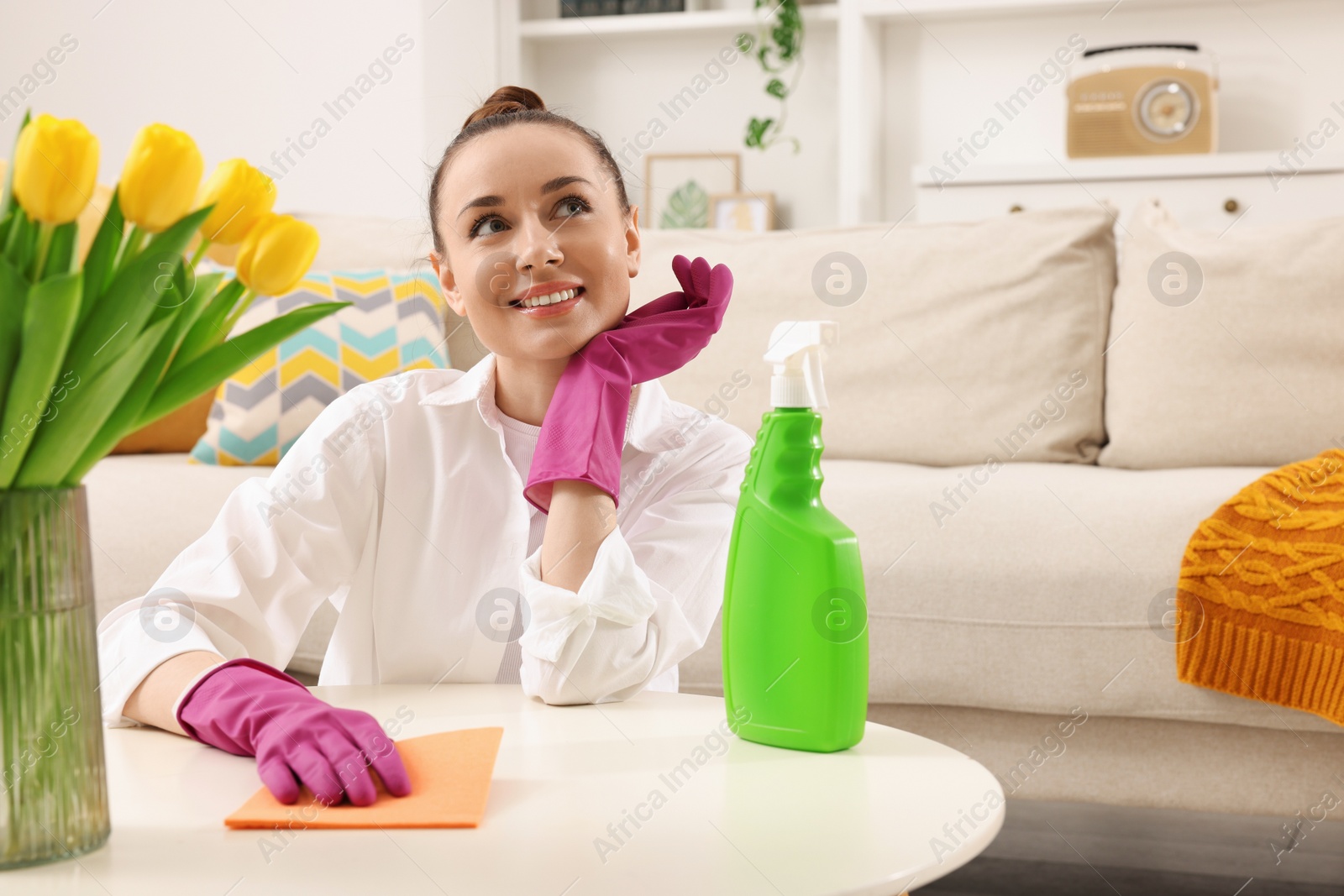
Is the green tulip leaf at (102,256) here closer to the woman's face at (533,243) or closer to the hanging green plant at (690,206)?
the woman's face at (533,243)

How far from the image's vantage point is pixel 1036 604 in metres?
1.38

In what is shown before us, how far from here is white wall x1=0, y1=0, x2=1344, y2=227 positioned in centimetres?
297

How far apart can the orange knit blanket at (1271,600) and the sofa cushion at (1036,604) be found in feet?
0.09

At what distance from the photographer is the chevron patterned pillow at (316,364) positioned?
184cm

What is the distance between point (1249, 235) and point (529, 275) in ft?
4.49

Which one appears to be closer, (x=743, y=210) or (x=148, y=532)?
(x=148, y=532)

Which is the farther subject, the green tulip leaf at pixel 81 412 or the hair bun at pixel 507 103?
the hair bun at pixel 507 103

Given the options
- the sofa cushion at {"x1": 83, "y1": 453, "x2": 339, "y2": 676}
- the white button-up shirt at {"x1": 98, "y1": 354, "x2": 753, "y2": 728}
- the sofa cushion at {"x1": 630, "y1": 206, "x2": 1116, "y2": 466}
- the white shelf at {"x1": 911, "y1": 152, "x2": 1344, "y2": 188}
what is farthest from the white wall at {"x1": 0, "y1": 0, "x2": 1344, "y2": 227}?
the white button-up shirt at {"x1": 98, "y1": 354, "x2": 753, "y2": 728}

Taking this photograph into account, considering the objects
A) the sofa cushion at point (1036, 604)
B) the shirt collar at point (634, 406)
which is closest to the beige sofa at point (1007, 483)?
the sofa cushion at point (1036, 604)

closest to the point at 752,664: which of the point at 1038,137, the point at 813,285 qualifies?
the point at 813,285

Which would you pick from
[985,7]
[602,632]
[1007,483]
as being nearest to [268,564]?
[602,632]

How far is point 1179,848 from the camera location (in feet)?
5.64

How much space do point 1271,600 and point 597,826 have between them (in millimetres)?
999

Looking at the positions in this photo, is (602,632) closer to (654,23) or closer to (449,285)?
(449,285)
